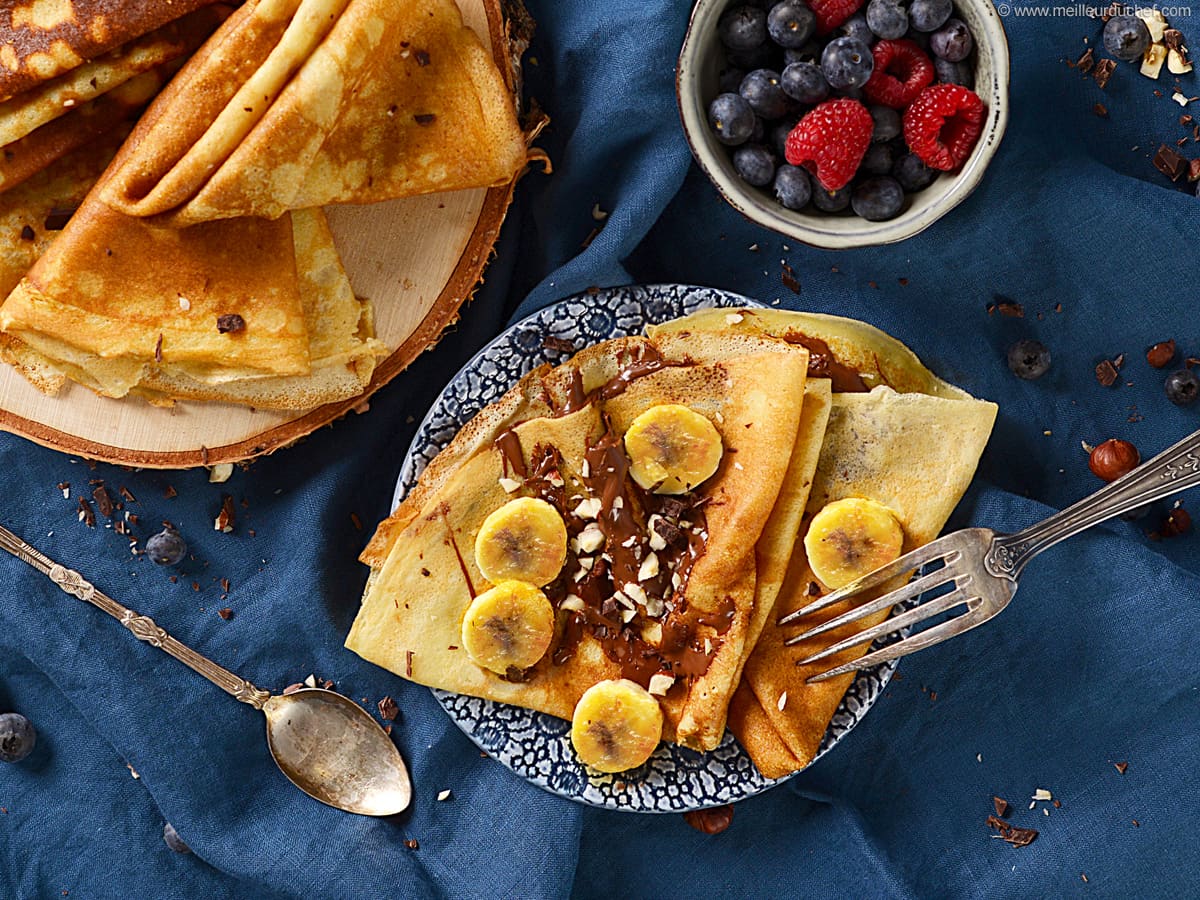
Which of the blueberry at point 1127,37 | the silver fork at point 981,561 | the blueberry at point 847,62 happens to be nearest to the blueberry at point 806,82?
the blueberry at point 847,62

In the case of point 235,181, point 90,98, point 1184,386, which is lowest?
point 1184,386

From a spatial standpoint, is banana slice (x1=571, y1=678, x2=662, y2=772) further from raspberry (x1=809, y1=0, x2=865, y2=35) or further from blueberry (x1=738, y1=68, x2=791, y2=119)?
raspberry (x1=809, y1=0, x2=865, y2=35)

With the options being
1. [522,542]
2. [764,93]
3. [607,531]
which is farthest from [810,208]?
[522,542]

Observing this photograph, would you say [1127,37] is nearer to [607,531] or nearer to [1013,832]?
[607,531]

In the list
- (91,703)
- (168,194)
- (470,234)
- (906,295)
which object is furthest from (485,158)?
(91,703)

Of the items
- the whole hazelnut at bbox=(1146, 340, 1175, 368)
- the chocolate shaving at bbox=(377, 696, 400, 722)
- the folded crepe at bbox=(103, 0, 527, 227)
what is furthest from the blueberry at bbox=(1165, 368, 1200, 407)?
the chocolate shaving at bbox=(377, 696, 400, 722)

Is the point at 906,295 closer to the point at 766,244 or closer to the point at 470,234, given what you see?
the point at 766,244
